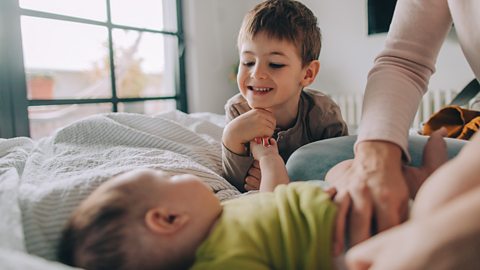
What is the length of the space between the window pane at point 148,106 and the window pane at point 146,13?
506 millimetres

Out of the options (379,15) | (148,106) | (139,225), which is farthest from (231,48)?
(139,225)

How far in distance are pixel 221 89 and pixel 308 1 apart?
96 centimetres

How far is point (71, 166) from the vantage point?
83cm

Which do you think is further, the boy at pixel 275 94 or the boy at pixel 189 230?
the boy at pixel 275 94

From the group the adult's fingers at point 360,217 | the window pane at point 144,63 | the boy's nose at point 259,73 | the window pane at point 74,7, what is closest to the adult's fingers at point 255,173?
the boy's nose at point 259,73

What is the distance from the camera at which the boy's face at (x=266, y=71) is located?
1.12 m

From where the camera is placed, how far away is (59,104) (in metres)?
2.21

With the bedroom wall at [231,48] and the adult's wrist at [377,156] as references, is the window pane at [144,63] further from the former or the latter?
the adult's wrist at [377,156]

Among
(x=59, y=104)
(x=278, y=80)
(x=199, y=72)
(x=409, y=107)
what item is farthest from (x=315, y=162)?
(x=199, y=72)

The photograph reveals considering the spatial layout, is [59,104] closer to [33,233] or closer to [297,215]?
[33,233]

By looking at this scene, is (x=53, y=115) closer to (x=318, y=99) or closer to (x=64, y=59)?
(x=64, y=59)

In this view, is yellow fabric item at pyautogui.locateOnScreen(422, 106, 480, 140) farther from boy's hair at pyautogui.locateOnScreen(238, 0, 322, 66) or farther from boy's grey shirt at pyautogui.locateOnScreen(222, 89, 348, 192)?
boy's hair at pyautogui.locateOnScreen(238, 0, 322, 66)

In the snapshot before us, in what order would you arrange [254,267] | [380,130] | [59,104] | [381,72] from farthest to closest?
[59,104] → [381,72] → [380,130] → [254,267]

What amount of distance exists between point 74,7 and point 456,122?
2.01m
